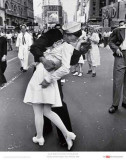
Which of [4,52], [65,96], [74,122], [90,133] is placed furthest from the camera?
[4,52]

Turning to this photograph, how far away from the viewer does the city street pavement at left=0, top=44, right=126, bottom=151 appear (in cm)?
300

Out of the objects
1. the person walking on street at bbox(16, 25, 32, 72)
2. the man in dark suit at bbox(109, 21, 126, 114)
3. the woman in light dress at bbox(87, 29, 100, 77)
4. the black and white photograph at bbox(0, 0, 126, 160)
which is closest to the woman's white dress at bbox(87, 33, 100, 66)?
the woman in light dress at bbox(87, 29, 100, 77)

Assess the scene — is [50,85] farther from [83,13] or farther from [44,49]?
[83,13]

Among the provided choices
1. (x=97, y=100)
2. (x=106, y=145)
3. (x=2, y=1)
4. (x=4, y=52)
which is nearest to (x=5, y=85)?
(x=4, y=52)

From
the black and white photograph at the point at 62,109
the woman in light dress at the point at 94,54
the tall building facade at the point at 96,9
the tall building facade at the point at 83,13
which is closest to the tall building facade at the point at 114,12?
the tall building facade at the point at 83,13

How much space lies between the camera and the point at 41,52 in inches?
109

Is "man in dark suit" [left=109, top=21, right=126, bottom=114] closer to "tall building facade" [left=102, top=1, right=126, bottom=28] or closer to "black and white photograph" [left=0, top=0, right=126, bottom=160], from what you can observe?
"black and white photograph" [left=0, top=0, right=126, bottom=160]

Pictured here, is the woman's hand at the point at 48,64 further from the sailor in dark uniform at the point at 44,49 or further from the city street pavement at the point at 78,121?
the city street pavement at the point at 78,121

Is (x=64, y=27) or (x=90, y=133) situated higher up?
(x=64, y=27)

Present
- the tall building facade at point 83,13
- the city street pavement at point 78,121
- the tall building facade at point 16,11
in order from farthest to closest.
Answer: the tall building facade at point 16,11 < the tall building facade at point 83,13 < the city street pavement at point 78,121

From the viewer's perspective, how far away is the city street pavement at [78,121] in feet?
9.83

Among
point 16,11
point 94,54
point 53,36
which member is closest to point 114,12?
point 16,11

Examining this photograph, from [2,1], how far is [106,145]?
47348 millimetres

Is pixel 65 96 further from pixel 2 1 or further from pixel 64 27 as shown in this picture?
pixel 2 1
